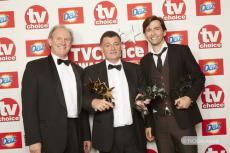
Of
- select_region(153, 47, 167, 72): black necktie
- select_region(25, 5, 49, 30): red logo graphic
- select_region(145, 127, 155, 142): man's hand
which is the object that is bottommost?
select_region(145, 127, 155, 142): man's hand

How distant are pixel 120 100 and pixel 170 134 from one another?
642 mm

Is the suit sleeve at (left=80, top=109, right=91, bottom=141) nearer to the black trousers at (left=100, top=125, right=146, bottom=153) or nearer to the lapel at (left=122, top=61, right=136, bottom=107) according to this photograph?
the black trousers at (left=100, top=125, right=146, bottom=153)

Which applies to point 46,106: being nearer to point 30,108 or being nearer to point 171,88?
point 30,108

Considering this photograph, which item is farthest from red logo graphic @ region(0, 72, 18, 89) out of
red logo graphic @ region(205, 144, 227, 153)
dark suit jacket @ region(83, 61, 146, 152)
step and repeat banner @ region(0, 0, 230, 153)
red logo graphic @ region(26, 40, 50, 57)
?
red logo graphic @ region(205, 144, 227, 153)

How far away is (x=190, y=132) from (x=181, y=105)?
1.08 feet

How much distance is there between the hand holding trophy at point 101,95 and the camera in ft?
9.29

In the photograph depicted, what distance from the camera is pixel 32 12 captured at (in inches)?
140

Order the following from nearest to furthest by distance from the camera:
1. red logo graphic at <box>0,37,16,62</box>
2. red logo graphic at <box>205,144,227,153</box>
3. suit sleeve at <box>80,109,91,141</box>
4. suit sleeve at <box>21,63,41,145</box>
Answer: suit sleeve at <box>21,63,41,145</box>, suit sleeve at <box>80,109,91,141</box>, red logo graphic at <box>0,37,16,62</box>, red logo graphic at <box>205,144,227,153</box>

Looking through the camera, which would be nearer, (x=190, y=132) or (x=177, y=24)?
(x=190, y=132)

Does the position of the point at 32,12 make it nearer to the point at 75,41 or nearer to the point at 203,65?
the point at 75,41

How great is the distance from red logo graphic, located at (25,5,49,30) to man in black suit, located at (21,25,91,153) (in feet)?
1.74

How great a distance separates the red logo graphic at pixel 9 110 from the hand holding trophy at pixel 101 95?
1187 millimetres

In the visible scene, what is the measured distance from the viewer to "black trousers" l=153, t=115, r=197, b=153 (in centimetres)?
307

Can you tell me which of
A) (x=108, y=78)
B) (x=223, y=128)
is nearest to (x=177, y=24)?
(x=108, y=78)
